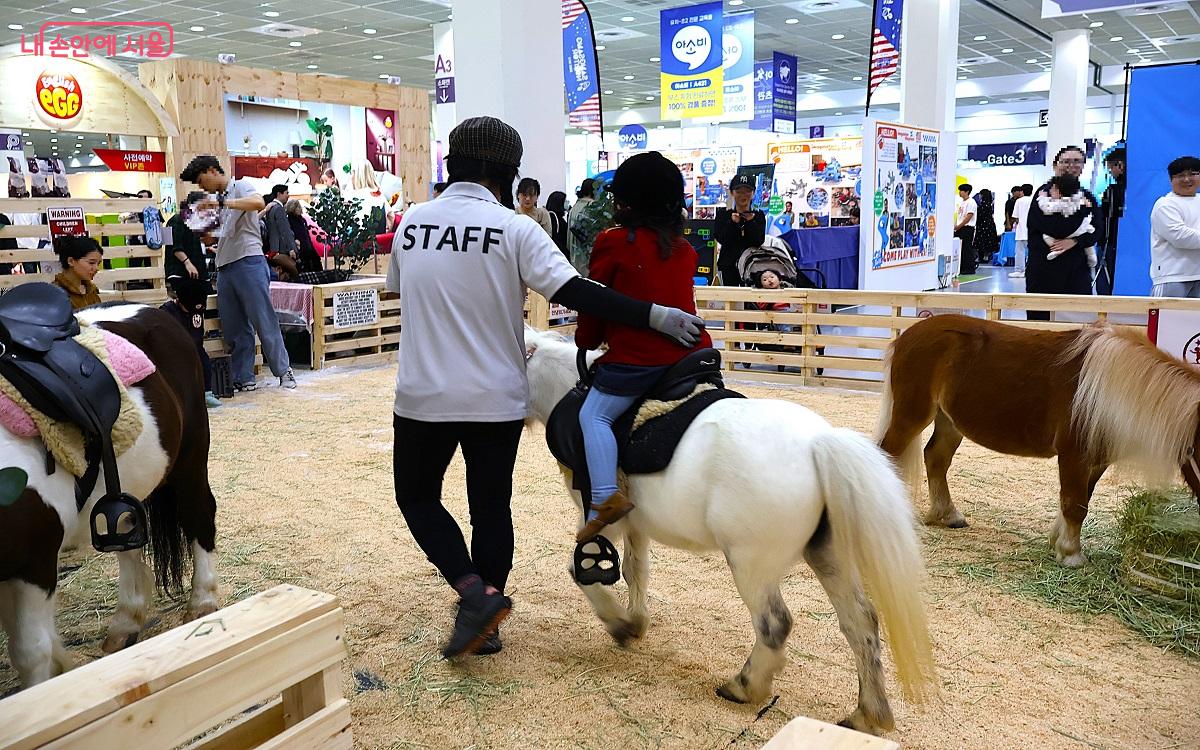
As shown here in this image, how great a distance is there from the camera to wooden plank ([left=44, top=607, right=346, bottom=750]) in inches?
70.4

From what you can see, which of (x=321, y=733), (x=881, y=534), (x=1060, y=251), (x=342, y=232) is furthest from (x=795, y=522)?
(x=342, y=232)

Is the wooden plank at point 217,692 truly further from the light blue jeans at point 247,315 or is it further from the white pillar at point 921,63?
the white pillar at point 921,63

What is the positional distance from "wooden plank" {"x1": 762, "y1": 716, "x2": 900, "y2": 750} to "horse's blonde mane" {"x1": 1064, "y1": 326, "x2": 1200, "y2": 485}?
7.35ft

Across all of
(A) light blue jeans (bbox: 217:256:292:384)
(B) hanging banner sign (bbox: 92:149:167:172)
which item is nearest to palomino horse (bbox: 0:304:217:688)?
(A) light blue jeans (bbox: 217:256:292:384)

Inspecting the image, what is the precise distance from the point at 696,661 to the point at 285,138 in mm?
12830

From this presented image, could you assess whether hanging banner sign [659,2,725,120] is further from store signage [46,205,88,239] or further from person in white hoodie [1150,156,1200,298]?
store signage [46,205,88,239]

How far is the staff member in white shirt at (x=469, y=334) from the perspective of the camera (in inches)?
107

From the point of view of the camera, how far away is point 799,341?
7.72 meters

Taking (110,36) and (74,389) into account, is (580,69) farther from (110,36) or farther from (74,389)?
(110,36)

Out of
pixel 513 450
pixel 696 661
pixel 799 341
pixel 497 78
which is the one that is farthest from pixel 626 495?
pixel 497 78

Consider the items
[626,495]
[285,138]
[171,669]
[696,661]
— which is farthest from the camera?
[285,138]

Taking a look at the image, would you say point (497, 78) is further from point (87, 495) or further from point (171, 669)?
point (171, 669)

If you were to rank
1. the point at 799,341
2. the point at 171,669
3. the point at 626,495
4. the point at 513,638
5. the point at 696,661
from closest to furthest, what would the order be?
the point at 171,669
the point at 626,495
the point at 696,661
the point at 513,638
the point at 799,341

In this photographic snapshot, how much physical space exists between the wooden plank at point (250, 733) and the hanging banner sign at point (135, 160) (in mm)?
11145
